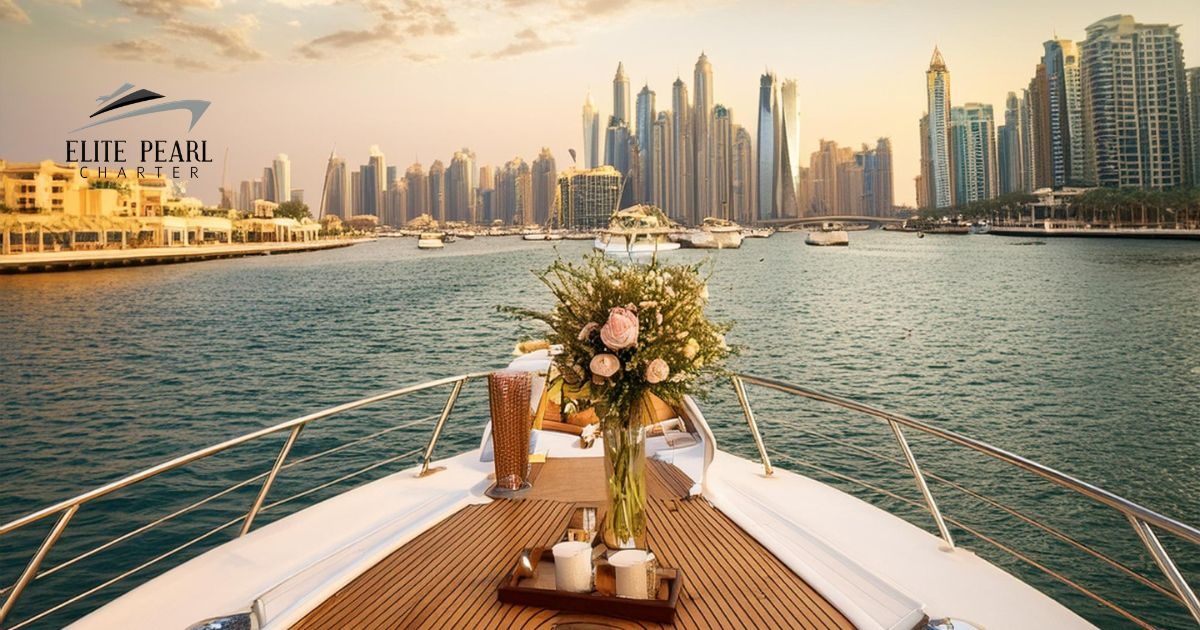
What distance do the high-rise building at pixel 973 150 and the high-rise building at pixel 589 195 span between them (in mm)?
92329

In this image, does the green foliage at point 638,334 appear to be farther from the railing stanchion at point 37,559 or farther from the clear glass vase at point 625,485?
the railing stanchion at point 37,559

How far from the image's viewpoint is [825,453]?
12172 millimetres

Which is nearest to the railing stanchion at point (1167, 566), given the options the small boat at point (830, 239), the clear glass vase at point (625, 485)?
the clear glass vase at point (625, 485)

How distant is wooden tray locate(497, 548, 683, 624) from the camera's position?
91.0 inches

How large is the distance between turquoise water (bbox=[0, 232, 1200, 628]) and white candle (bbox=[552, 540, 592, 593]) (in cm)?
89

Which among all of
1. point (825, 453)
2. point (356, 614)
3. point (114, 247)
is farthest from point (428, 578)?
point (114, 247)

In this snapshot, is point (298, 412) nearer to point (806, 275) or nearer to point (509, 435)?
point (509, 435)

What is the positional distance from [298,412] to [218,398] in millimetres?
3229

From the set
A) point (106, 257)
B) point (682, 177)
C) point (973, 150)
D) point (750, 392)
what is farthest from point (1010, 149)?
point (750, 392)

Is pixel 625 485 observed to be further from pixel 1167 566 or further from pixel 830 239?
pixel 830 239

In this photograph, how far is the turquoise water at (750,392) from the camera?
9.55 metres

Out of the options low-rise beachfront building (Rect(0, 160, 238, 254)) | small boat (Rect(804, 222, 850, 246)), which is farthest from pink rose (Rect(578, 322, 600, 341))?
small boat (Rect(804, 222, 850, 246))

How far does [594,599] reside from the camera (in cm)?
231

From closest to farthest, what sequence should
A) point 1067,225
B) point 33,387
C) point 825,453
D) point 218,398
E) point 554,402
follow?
point 554,402, point 825,453, point 218,398, point 33,387, point 1067,225
